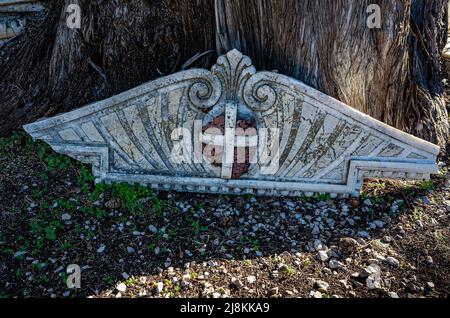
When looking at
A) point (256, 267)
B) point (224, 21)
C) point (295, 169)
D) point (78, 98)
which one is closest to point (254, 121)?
point (295, 169)

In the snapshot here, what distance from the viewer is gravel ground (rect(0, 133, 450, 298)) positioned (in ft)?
9.53

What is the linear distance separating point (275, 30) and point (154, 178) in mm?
1439

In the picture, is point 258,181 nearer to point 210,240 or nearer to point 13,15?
point 210,240

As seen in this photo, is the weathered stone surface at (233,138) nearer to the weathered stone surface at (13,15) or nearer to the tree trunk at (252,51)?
the tree trunk at (252,51)

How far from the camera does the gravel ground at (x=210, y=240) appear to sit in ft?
9.53

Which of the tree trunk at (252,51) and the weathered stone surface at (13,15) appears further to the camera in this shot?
the weathered stone surface at (13,15)

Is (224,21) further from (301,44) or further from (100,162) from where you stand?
(100,162)

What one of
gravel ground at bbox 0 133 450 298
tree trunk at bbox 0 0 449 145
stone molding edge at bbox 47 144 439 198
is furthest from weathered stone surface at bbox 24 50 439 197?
tree trunk at bbox 0 0 449 145

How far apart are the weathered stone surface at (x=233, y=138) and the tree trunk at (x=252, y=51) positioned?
0.33 metres

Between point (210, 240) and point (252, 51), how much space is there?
145 centimetres

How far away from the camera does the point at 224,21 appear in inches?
135

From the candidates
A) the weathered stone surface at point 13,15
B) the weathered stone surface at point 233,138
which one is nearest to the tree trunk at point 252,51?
the weathered stone surface at point 233,138

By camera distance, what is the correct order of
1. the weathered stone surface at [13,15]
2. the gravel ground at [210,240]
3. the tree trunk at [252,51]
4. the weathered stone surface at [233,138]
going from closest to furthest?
the gravel ground at [210,240] → the weathered stone surface at [233,138] → the tree trunk at [252,51] → the weathered stone surface at [13,15]

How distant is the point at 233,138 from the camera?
3381 mm
